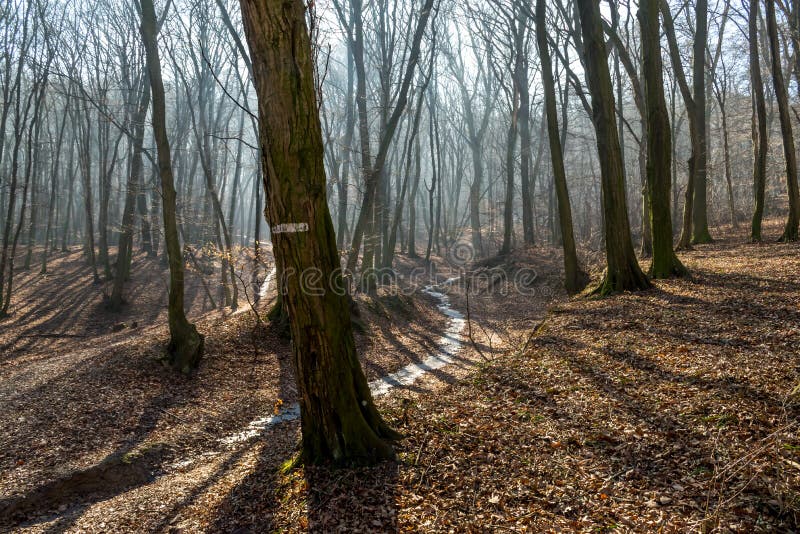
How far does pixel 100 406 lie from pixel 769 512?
8.18 meters

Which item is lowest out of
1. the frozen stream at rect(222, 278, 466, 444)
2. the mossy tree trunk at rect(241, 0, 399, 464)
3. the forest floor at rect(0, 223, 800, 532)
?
the frozen stream at rect(222, 278, 466, 444)

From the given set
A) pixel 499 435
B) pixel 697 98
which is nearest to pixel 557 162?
pixel 697 98

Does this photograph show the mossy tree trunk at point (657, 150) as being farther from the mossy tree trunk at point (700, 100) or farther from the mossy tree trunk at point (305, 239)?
the mossy tree trunk at point (305, 239)

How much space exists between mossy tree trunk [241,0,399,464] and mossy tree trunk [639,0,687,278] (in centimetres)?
766

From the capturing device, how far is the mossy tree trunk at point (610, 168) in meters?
9.24

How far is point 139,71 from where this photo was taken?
62.4ft

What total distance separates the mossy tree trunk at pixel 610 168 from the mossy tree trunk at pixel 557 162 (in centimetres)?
150

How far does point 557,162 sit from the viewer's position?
11.2 metres

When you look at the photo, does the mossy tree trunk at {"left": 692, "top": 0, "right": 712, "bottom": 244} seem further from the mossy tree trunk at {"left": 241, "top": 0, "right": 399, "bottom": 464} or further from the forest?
the mossy tree trunk at {"left": 241, "top": 0, "right": 399, "bottom": 464}

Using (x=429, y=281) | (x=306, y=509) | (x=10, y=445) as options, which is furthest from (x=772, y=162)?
(x=10, y=445)

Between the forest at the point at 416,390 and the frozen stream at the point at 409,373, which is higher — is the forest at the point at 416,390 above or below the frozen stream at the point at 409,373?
above

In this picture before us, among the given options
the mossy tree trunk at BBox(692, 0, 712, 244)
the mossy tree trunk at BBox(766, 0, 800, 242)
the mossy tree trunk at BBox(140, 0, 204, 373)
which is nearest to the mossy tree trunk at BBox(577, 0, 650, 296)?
the mossy tree trunk at BBox(766, 0, 800, 242)

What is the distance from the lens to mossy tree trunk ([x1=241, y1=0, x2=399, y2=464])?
3918 mm

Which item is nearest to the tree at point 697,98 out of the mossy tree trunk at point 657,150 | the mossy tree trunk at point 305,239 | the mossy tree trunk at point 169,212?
the mossy tree trunk at point 657,150
